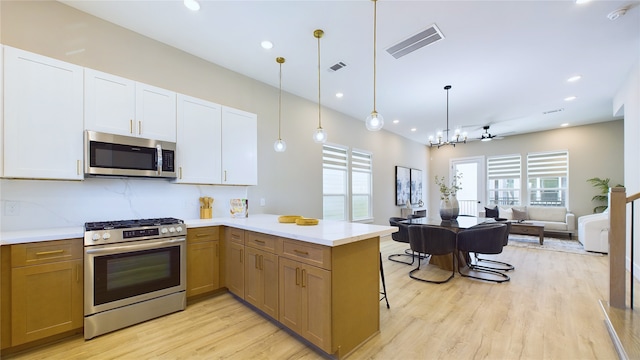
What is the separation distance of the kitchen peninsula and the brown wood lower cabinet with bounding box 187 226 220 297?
0.59 meters

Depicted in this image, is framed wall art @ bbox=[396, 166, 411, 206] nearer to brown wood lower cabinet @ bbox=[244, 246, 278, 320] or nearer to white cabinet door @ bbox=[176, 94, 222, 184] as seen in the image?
white cabinet door @ bbox=[176, 94, 222, 184]

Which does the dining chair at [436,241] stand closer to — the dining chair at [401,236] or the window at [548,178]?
the dining chair at [401,236]

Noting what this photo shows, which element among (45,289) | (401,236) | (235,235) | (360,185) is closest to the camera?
(45,289)

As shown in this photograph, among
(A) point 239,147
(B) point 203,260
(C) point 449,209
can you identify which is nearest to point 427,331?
(B) point 203,260

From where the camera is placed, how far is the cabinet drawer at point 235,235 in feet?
9.21

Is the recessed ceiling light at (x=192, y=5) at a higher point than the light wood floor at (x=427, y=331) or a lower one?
higher

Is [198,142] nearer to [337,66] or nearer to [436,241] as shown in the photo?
[337,66]

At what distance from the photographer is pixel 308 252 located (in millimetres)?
2016

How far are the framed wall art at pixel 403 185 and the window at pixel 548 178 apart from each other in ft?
11.8

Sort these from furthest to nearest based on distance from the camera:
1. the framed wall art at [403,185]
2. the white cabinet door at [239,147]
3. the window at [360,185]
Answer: the framed wall art at [403,185] < the window at [360,185] < the white cabinet door at [239,147]

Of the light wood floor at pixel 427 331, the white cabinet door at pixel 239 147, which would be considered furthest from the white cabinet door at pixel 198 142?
the light wood floor at pixel 427 331

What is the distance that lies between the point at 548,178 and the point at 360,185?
581cm

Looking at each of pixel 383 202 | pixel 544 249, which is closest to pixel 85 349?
pixel 383 202

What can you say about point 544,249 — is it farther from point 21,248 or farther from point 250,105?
point 21,248
